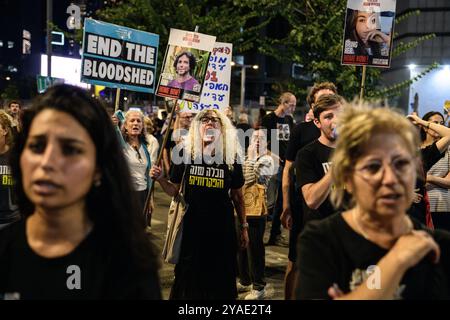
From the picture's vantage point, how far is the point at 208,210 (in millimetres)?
5609

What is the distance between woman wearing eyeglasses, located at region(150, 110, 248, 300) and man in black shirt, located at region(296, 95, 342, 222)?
0.79 m

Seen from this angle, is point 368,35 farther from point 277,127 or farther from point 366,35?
point 277,127

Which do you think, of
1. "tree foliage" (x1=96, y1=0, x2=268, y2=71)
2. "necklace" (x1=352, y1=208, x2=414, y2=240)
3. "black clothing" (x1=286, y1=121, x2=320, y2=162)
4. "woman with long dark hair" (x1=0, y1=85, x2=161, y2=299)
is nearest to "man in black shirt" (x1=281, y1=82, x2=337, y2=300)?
"black clothing" (x1=286, y1=121, x2=320, y2=162)

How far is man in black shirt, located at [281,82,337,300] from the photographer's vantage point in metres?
5.77

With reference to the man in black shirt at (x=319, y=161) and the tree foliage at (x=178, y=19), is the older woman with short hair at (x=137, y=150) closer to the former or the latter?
the man in black shirt at (x=319, y=161)

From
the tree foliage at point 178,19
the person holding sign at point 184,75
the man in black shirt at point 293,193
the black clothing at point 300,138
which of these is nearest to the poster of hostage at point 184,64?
the person holding sign at point 184,75

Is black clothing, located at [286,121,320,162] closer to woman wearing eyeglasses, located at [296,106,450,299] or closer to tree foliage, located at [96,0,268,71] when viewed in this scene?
woman wearing eyeglasses, located at [296,106,450,299]

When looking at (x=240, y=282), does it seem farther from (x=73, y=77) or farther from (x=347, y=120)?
(x=73, y=77)

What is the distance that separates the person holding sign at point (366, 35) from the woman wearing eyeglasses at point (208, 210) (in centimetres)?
268

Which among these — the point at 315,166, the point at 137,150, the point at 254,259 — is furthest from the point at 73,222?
the point at 137,150

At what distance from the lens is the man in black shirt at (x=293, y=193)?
5.77 metres

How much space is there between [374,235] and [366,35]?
19.1 ft

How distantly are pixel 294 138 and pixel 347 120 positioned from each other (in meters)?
4.28

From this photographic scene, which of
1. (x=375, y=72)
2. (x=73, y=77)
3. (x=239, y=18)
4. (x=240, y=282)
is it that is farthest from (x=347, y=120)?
(x=73, y=77)
